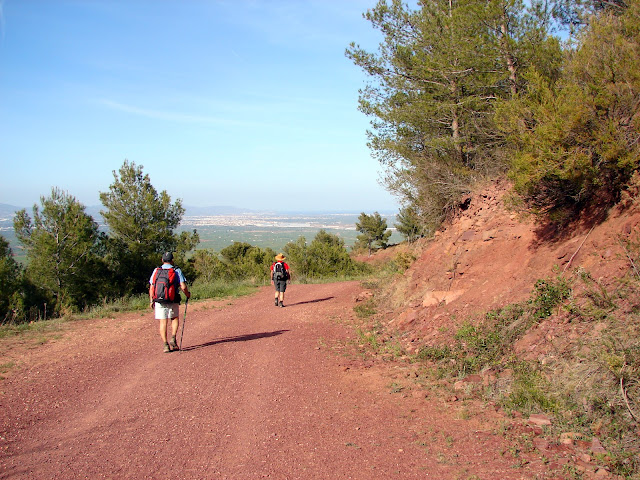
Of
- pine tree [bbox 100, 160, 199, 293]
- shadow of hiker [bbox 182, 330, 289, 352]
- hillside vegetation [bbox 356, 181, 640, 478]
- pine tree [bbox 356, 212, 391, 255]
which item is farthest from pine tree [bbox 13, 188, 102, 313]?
pine tree [bbox 356, 212, 391, 255]

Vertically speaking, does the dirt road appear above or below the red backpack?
below

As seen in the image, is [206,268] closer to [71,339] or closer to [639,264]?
[71,339]

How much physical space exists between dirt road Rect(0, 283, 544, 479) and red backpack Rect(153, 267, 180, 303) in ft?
3.40

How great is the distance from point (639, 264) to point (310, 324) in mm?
7052

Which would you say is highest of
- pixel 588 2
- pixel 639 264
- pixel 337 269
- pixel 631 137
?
pixel 588 2

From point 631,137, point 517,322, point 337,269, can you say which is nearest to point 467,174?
point 631,137

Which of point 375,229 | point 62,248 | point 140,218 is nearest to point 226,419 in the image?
point 62,248

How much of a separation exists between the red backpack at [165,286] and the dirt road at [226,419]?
40.8 inches

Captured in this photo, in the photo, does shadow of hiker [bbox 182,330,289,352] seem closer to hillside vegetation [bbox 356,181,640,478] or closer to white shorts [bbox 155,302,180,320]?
white shorts [bbox 155,302,180,320]

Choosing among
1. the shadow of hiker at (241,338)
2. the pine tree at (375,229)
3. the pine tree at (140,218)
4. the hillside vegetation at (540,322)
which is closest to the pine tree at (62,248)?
the pine tree at (140,218)

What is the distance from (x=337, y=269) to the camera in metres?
29.0

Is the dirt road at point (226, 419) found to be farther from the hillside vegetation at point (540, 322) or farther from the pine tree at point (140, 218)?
the pine tree at point (140, 218)

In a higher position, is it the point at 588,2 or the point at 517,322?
the point at 588,2

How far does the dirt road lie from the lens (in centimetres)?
400
